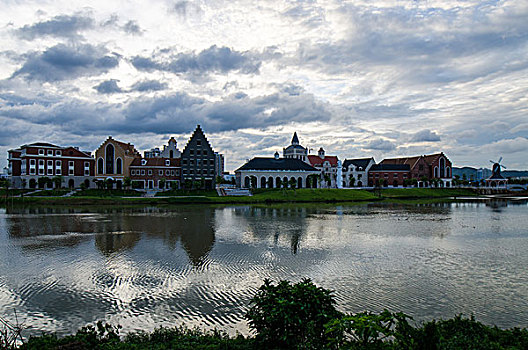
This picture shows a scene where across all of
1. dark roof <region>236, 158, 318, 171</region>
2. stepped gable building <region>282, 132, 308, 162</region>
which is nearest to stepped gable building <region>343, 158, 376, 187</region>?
stepped gable building <region>282, 132, 308, 162</region>

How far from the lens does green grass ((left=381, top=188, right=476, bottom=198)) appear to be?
75.4 meters

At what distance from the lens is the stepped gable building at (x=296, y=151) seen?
11646 cm

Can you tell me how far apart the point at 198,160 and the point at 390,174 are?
51.6 m

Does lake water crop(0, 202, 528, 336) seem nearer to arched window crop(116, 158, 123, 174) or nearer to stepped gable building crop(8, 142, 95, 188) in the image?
arched window crop(116, 158, 123, 174)

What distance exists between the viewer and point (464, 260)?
17781 mm

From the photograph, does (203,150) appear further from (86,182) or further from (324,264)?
(324,264)

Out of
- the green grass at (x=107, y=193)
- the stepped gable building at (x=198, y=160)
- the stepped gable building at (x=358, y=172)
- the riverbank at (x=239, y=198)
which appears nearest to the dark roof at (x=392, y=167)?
the stepped gable building at (x=358, y=172)

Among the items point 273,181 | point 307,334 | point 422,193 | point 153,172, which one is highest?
point 153,172

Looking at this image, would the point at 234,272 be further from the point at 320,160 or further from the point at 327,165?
the point at 320,160

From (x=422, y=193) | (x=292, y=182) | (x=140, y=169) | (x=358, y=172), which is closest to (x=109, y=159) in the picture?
(x=140, y=169)

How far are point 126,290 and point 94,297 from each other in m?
1.09

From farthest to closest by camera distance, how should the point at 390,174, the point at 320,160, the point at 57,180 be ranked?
the point at 320,160
the point at 390,174
the point at 57,180

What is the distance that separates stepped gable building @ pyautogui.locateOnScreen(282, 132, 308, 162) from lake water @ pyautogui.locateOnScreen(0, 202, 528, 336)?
291ft

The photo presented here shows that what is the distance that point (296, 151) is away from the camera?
117438 millimetres
